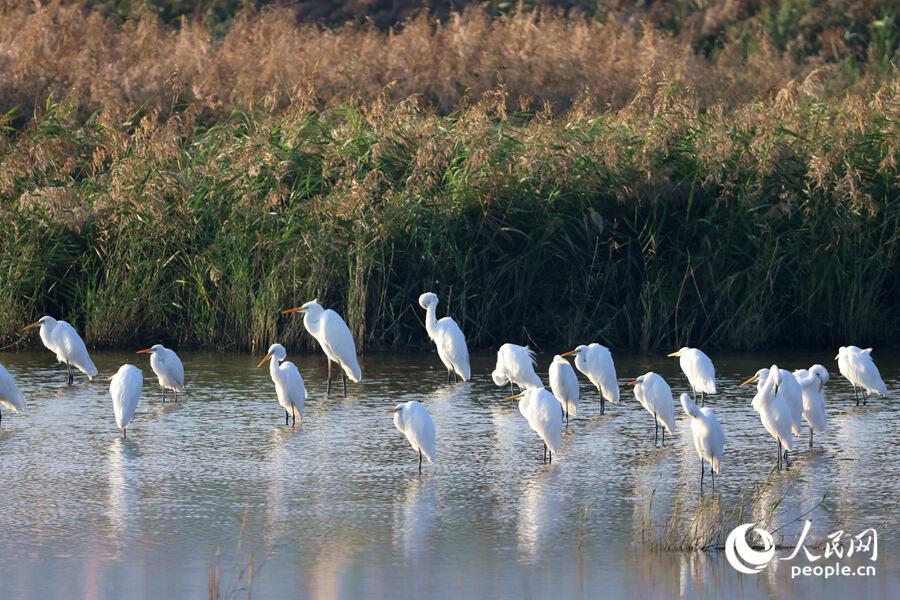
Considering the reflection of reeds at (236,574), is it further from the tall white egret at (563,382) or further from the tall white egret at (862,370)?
the tall white egret at (862,370)

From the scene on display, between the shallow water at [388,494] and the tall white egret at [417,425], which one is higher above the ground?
the tall white egret at [417,425]

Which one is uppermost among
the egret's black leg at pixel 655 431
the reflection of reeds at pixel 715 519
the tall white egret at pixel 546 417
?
the tall white egret at pixel 546 417

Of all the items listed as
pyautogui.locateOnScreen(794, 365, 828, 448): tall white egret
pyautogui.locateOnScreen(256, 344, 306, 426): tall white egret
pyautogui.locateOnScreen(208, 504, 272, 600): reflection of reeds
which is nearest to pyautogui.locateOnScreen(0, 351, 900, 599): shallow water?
pyautogui.locateOnScreen(208, 504, 272, 600): reflection of reeds

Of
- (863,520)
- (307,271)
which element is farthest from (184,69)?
(863,520)

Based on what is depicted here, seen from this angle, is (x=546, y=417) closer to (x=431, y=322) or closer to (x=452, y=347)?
(x=452, y=347)

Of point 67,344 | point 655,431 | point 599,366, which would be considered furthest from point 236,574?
point 67,344

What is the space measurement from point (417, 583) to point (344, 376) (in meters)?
4.99

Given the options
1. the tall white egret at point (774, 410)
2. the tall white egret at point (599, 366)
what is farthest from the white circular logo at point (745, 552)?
the tall white egret at point (599, 366)

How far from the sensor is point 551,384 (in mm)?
8031

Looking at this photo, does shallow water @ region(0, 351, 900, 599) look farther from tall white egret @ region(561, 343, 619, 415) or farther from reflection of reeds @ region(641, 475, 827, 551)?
tall white egret @ region(561, 343, 619, 415)

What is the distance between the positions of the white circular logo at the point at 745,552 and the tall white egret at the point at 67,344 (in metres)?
5.73

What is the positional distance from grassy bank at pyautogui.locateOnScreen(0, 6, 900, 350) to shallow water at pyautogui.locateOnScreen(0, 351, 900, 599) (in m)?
1.56

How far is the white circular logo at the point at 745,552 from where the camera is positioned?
516cm

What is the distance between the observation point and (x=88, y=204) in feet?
39.0
